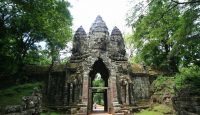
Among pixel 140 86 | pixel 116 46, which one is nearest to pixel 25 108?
pixel 140 86

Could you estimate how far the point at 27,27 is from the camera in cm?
1535

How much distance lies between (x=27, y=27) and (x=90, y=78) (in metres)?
6.96

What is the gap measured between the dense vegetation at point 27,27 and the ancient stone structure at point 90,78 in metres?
2.75

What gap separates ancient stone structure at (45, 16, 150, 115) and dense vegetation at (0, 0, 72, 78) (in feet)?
9.01

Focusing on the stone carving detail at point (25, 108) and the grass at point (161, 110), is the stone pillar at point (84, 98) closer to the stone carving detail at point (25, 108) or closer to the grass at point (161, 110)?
the grass at point (161, 110)

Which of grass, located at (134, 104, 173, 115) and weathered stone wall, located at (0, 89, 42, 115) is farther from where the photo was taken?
grass, located at (134, 104, 173, 115)

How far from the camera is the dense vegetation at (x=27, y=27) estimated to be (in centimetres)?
1023

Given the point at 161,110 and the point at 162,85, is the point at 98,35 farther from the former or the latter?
the point at 161,110

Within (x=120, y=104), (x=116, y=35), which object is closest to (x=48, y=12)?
(x=120, y=104)

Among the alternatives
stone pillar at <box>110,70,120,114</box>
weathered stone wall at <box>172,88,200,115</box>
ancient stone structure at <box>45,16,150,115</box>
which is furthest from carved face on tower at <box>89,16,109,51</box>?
weathered stone wall at <box>172,88,200,115</box>

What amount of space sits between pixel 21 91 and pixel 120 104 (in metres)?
8.65

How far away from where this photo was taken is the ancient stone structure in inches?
648

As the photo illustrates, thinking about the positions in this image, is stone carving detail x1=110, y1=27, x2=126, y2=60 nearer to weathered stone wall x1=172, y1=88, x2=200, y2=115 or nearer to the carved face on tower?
the carved face on tower

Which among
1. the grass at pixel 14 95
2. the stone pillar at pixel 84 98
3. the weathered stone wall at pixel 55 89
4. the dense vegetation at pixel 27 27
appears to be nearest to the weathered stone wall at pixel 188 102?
the stone pillar at pixel 84 98
